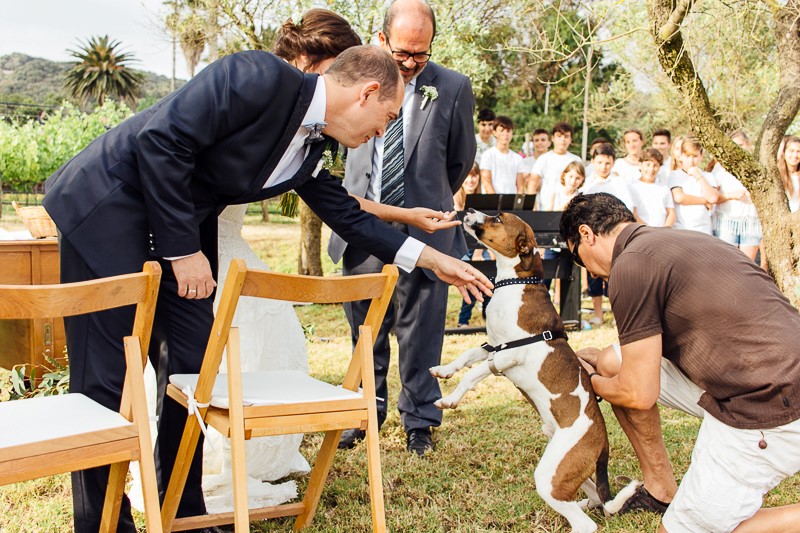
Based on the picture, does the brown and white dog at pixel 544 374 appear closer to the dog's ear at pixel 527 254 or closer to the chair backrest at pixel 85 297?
the dog's ear at pixel 527 254

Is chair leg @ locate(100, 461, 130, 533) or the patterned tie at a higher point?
the patterned tie

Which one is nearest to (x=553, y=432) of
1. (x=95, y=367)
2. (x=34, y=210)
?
(x=95, y=367)

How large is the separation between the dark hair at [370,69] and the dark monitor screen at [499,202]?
5360 mm

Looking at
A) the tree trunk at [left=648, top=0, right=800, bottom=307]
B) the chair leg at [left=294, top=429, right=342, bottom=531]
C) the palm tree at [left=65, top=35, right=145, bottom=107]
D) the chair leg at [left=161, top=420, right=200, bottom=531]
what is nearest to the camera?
the chair leg at [left=161, top=420, right=200, bottom=531]

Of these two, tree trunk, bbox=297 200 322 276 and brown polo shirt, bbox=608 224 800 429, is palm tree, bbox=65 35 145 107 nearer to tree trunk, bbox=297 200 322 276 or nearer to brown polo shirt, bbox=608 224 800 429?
tree trunk, bbox=297 200 322 276

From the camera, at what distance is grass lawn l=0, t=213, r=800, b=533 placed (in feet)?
11.7

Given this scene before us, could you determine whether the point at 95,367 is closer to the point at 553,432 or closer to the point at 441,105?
the point at 553,432

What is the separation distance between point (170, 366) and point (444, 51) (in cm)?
1053

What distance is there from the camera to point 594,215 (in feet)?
10.9

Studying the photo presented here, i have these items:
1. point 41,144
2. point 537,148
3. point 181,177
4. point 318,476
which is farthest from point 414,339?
point 41,144

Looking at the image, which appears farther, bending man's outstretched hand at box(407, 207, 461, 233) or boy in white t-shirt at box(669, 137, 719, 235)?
boy in white t-shirt at box(669, 137, 719, 235)

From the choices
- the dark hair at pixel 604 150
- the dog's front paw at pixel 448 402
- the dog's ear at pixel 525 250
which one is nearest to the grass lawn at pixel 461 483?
the dog's front paw at pixel 448 402

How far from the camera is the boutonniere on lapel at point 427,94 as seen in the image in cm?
453

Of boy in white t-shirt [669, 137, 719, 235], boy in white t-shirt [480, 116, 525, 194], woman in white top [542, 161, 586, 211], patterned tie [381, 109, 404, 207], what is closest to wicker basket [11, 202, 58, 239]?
patterned tie [381, 109, 404, 207]
